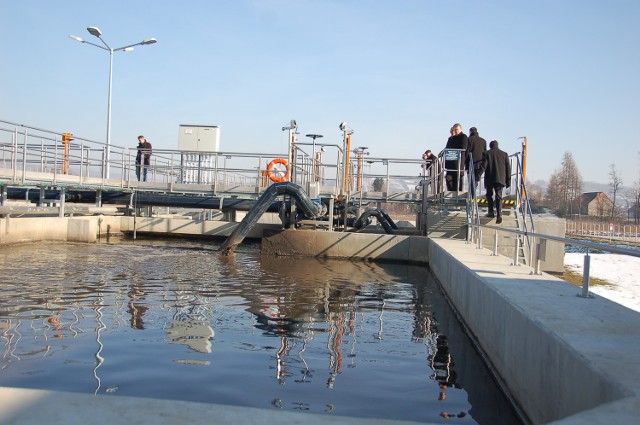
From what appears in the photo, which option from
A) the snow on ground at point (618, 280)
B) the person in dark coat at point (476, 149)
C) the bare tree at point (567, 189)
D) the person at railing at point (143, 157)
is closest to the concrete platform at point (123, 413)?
the snow on ground at point (618, 280)

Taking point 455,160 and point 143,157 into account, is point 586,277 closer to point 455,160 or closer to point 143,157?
point 455,160

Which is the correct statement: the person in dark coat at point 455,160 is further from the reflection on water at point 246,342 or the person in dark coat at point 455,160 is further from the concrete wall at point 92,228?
the concrete wall at point 92,228

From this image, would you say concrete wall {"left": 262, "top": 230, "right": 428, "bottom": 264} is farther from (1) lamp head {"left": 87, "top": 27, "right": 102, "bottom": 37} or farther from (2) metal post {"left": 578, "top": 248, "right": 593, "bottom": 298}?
(1) lamp head {"left": 87, "top": 27, "right": 102, "bottom": 37}

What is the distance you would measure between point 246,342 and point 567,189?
8361 cm

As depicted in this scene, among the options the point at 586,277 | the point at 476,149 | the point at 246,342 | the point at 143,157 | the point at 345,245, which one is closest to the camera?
the point at 586,277

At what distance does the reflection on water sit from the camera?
14.9 feet

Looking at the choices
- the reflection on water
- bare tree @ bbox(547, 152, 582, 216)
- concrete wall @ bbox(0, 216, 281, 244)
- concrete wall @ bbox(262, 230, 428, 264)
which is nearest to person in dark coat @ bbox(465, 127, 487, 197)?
concrete wall @ bbox(262, 230, 428, 264)

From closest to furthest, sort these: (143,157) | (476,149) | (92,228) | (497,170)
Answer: (497,170) → (476,149) → (92,228) → (143,157)

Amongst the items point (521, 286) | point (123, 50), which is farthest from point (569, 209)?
point (521, 286)

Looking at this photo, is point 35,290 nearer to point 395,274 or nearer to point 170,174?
point 395,274

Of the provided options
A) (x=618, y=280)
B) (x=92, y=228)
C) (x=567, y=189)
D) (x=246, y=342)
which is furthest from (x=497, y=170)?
(x=567, y=189)

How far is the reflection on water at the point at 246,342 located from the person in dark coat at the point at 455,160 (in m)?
5.31

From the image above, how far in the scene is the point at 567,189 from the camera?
81.2 meters

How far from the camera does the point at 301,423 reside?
2.62 m
